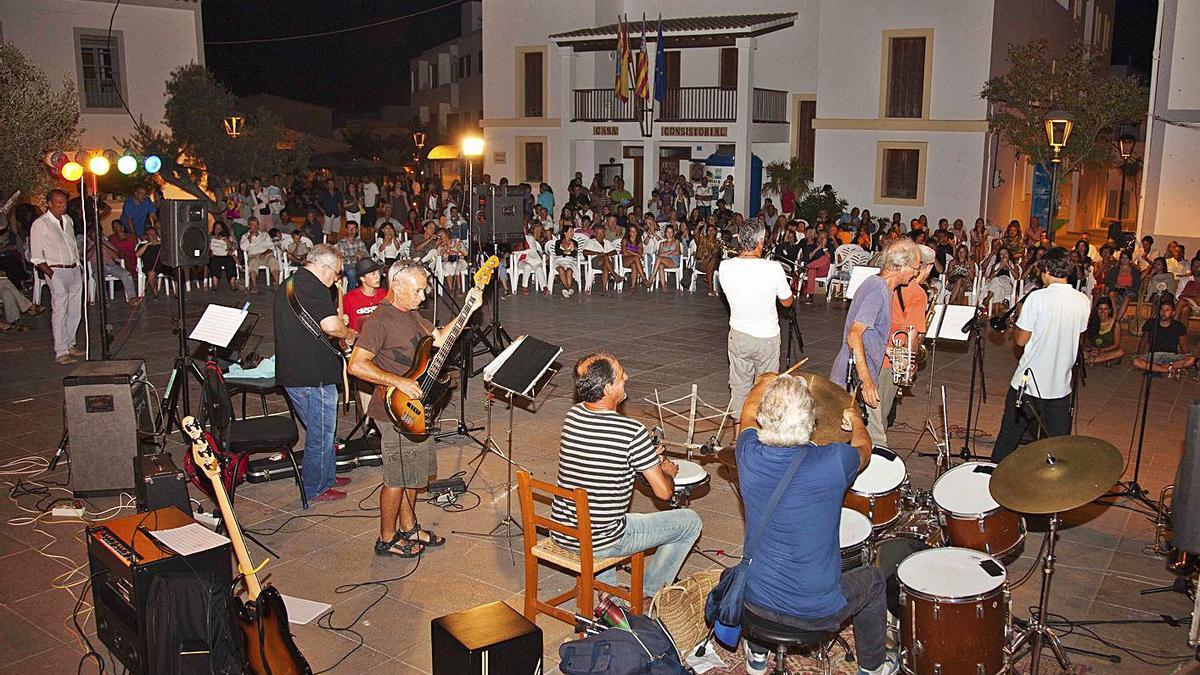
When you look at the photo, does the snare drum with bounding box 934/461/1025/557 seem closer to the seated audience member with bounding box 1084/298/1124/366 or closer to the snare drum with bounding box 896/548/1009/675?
the snare drum with bounding box 896/548/1009/675

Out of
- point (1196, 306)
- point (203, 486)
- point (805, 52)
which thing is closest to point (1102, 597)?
point (203, 486)

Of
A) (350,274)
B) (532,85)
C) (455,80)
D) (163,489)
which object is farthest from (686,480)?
(455,80)

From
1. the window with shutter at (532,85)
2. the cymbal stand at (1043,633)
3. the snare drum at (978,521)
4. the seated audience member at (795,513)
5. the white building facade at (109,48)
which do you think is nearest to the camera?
the seated audience member at (795,513)

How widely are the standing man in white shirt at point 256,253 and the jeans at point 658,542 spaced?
492 inches

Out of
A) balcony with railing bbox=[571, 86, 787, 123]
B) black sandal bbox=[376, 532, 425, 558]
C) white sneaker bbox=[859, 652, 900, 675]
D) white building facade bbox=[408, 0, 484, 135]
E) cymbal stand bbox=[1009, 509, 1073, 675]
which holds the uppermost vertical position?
white building facade bbox=[408, 0, 484, 135]

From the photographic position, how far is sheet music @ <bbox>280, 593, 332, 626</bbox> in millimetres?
5145

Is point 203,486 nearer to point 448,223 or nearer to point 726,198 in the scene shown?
point 448,223

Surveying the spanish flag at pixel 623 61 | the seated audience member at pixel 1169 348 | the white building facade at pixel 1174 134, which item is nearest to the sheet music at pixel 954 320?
the seated audience member at pixel 1169 348

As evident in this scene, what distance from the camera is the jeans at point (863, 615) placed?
397 centimetres

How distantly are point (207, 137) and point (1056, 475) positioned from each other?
2292cm

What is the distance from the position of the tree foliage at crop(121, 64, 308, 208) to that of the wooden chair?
20491 mm

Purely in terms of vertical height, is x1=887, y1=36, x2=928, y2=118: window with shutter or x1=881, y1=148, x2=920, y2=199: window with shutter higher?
x1=887, y1=36, x2=928, y2=118: window with shutter

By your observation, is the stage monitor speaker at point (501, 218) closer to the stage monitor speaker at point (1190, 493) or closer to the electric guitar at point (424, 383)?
the electric guitar at point (424, 383)

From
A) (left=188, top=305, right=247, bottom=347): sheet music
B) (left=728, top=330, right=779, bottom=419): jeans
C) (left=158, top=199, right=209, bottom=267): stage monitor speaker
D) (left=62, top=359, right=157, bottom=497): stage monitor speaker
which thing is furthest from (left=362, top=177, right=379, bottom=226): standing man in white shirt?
(left=728, top=330, right=779, bottom=419): jeans
